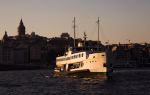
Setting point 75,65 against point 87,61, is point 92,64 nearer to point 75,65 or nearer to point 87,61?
point 87,61

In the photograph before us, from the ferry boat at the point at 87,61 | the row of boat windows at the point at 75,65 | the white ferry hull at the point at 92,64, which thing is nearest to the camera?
the white ferry hull at the point at 92,64

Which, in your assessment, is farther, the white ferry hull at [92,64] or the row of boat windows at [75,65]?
the row of boat windows at [75,65]

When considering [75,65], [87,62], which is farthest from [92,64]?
[75,65]

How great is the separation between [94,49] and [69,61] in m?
9.60

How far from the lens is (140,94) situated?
227 feet

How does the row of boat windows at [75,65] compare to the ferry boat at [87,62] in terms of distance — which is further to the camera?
the row of boat windows at [75,65]

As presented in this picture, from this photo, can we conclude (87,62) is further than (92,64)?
Yes

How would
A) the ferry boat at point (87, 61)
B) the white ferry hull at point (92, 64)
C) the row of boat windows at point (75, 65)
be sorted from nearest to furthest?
the white ferry hull at point (92, 64)
the ferry boat at point (87, 61)
the row of boat windows at point (75, 65)

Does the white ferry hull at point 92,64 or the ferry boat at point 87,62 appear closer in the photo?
the white ferry hull at point 92,64

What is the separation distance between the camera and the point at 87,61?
113562mm

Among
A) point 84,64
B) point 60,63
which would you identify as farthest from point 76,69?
point 60,63

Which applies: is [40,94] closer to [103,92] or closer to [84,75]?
→ [103,92]

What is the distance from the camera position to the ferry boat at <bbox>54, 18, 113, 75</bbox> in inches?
4311

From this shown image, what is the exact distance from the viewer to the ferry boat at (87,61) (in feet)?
359
